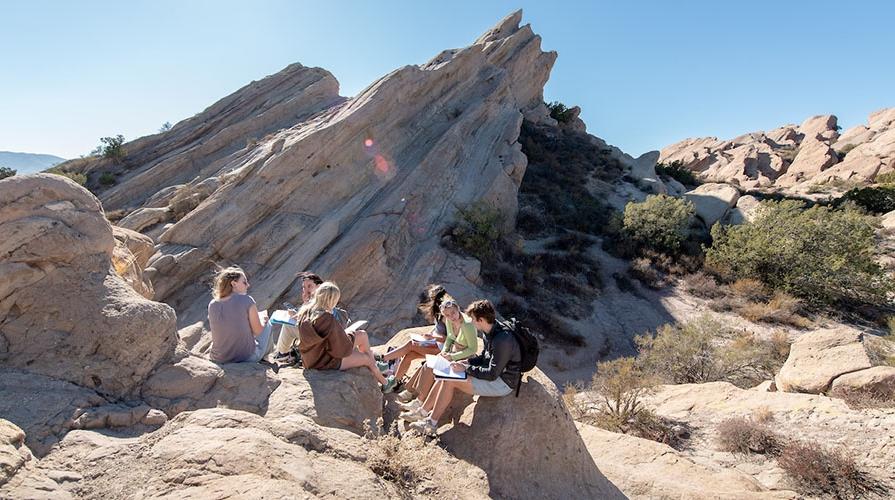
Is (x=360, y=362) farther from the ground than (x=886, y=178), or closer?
closer

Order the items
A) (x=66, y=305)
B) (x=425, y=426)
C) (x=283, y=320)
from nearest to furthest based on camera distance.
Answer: (x=66, y=305) → (x=425, y=426) → (x=283, y=320)

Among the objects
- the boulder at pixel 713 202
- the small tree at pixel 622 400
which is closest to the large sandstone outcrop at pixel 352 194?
the small tree at pixel 622 400

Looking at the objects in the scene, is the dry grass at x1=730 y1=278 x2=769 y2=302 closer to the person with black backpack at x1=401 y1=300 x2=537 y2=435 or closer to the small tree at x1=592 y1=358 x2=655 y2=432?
the small tree at x1=592 y1=358 x2=655 y2=432

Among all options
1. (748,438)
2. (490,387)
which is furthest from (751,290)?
(490,387)

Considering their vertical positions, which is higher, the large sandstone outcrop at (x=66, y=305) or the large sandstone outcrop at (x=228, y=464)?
the large sandstone outcrop at (x=66, y=305)

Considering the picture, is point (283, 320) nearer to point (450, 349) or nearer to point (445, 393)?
point (450, 349)

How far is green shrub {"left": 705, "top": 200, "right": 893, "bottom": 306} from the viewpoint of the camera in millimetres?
14555

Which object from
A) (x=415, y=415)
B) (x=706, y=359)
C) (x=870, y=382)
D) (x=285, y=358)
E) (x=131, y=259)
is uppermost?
(x=870, y=382)

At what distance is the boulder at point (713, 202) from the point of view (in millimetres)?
21734

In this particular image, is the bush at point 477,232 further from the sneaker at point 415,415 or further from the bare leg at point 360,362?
the sneaker at point 415,415

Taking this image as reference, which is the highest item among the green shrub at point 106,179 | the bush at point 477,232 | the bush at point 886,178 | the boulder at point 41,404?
the bush at point 886,178

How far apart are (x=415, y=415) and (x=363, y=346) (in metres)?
1.05

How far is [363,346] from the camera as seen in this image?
5.22 m

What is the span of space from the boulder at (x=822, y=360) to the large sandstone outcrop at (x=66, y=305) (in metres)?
10.1
